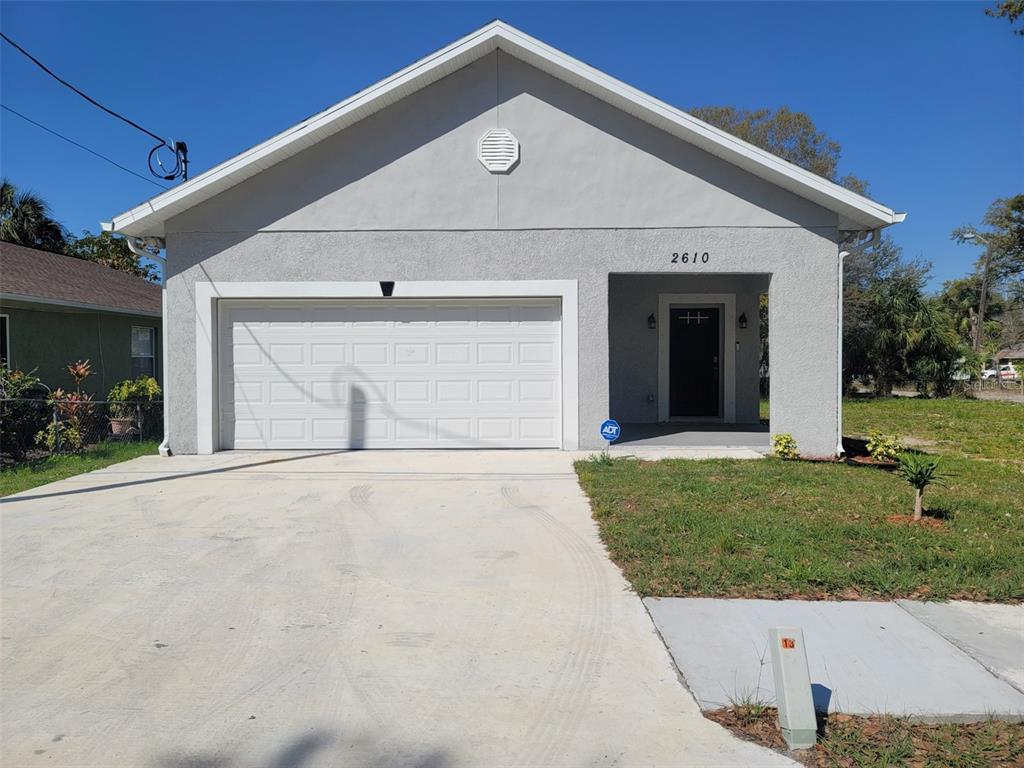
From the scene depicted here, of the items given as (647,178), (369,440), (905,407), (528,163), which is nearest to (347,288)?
(369,440)

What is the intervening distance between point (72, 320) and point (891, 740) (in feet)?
54.1

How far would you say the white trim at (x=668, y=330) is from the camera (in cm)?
1423

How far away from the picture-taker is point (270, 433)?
37.2ft

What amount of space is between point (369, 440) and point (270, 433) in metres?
1.54

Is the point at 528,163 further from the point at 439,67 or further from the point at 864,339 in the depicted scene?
the point at 864,339

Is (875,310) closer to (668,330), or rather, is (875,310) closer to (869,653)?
(668,330)

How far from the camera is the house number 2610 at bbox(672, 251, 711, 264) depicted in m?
10.9

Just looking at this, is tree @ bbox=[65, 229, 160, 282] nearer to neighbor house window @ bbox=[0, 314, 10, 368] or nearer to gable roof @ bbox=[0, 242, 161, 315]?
gable roof @ bbox=[0, 242, 161, 315]

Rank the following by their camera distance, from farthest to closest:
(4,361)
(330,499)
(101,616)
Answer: (4,361), (330,499), (101,616)

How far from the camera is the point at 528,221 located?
35.8 feet

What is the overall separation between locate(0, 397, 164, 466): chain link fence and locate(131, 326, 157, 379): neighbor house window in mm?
4648

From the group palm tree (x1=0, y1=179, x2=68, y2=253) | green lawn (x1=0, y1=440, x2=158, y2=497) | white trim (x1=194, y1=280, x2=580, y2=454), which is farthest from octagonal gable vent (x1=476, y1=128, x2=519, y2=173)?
palm tree (x1=0, y1=179, x2=68, y2=253)

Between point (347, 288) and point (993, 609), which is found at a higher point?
point (347, 288)

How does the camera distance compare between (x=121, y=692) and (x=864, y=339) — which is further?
(x=864, y=339)
